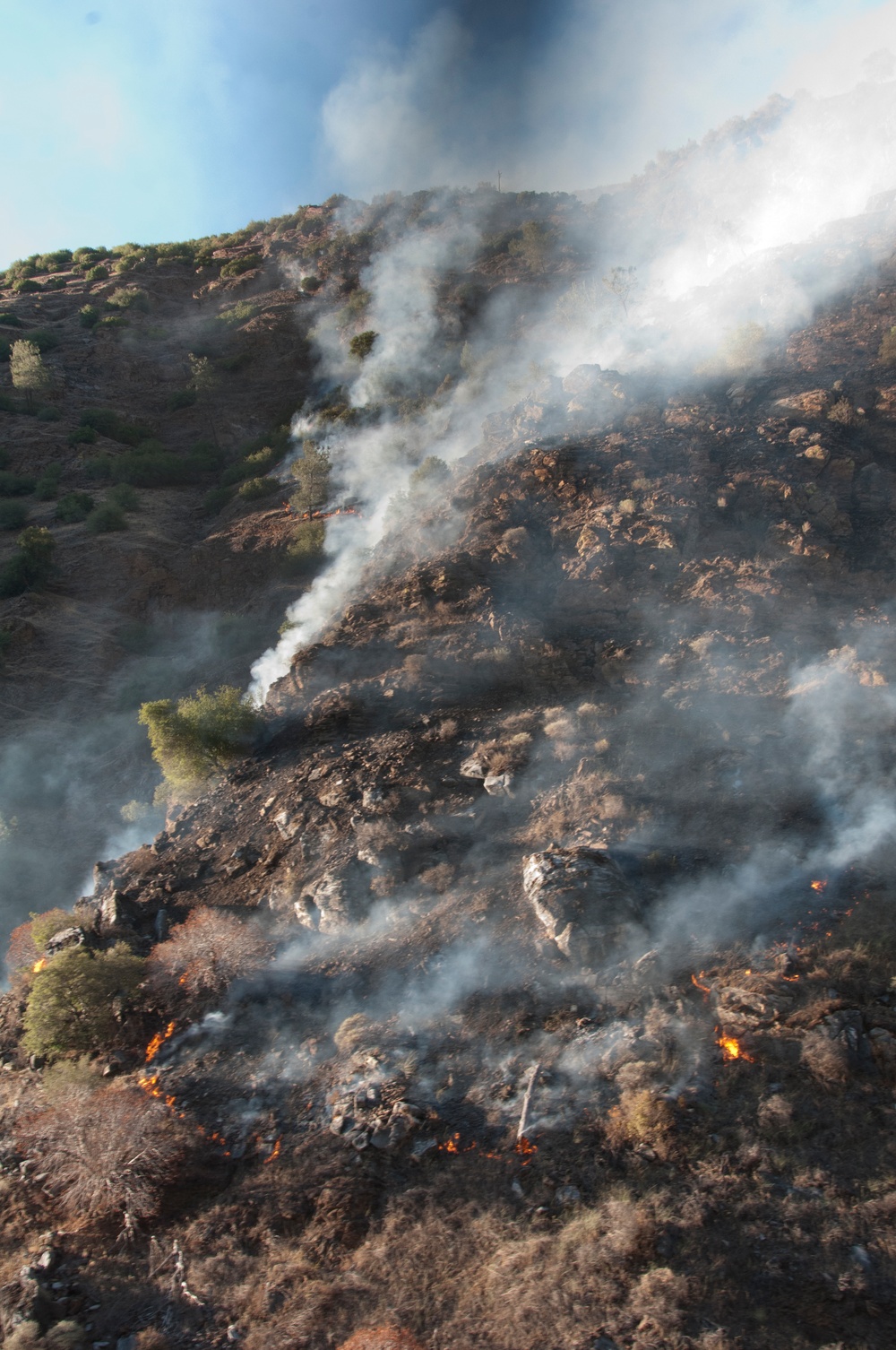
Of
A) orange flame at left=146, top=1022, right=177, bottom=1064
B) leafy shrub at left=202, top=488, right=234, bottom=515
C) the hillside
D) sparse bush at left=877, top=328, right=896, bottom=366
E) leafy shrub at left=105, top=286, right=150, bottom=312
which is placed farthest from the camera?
leafy shrub at left=105, top=286, right=150, bottom=312

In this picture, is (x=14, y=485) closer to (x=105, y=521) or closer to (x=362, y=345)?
(x=105, y=521)

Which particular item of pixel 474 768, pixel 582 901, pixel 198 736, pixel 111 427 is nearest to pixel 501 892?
pixel 582 901

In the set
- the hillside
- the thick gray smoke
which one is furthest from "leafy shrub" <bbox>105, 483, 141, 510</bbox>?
the thick gray smoke

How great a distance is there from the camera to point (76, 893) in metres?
16.8

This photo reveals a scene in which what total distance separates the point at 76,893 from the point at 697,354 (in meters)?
22.9

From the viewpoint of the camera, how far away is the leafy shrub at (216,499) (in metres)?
30.5

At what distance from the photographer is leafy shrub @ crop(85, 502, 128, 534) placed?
27.5m

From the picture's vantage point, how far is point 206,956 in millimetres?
11797

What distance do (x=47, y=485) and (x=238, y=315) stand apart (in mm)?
19503

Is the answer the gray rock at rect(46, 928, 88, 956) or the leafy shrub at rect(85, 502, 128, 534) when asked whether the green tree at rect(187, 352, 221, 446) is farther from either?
the gray rock at rect(46, 928, 88, 956)

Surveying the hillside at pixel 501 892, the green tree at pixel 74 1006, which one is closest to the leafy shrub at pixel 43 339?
the hillside at pixel 501 892

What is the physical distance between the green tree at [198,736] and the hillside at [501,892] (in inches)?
14.6

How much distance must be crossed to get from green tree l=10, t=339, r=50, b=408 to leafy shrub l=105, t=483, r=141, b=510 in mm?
8809

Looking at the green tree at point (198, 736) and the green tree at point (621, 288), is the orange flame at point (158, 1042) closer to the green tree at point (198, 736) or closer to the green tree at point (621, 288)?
the green tree at point (198, 736)
